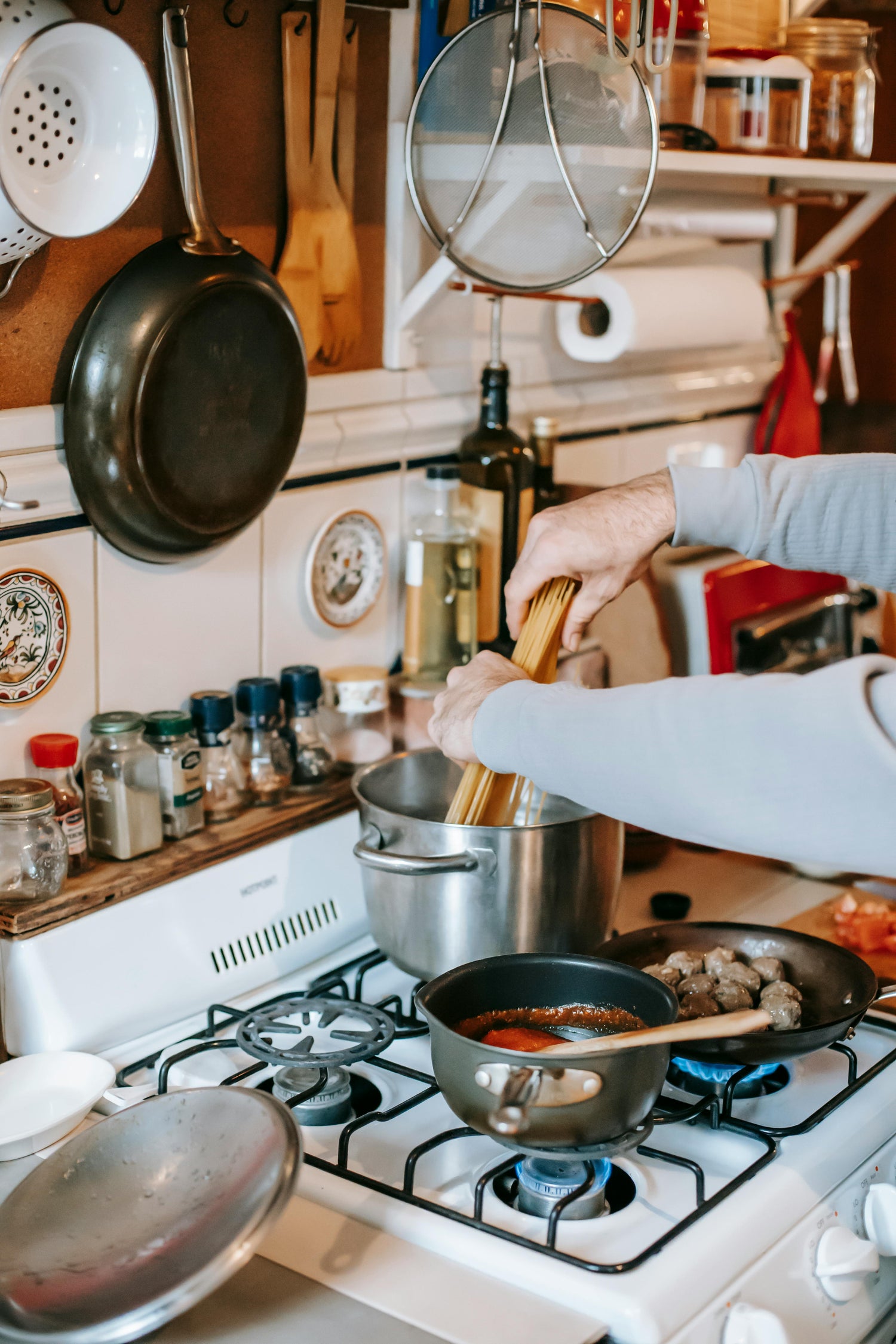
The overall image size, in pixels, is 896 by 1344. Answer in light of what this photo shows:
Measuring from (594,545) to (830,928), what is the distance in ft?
1.76

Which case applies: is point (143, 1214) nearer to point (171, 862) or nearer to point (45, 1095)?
point (45, 1095)

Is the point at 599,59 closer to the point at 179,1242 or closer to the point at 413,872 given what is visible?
the point at 413,872

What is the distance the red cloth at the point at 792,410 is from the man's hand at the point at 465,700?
3.63 ft

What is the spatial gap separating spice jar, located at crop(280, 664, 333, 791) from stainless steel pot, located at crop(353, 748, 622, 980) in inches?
6.0

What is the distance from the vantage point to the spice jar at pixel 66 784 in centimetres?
111

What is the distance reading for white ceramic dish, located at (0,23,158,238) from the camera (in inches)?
38.2

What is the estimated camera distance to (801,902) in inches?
60.1

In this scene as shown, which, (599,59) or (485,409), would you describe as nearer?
(599,59)

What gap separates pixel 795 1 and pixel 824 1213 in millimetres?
1430

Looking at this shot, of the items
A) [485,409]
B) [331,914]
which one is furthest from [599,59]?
[331,914]

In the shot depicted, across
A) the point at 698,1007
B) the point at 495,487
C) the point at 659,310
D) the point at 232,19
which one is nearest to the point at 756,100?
the point at 659,310

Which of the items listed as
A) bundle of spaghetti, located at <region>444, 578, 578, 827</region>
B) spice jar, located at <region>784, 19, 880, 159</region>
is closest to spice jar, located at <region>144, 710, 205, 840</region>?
bundle of spaghetti, located at <region>444, 578, 578, 827</region>

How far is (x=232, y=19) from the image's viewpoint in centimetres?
A: 120

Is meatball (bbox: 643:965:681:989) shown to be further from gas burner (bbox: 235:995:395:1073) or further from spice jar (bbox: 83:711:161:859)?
spice jar (bbox: 83:711:161:859)
